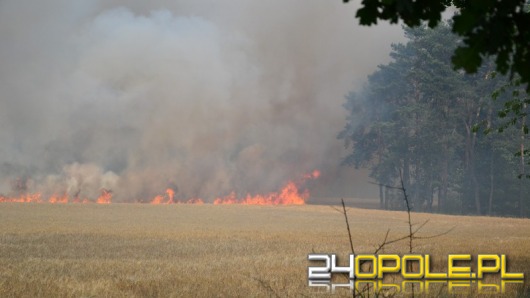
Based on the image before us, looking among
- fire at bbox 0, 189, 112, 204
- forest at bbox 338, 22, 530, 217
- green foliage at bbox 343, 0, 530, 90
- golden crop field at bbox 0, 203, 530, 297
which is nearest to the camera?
green foliage at bbox 343, 0, 530, 90

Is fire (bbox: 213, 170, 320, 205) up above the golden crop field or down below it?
above

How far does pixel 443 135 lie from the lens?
64125 mm

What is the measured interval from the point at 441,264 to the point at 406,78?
2184 inches

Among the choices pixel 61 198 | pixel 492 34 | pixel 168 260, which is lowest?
pixel 168 260

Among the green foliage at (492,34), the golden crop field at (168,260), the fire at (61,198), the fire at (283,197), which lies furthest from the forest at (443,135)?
the green foliage at (492,34)

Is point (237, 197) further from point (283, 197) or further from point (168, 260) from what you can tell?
point (168, 260)

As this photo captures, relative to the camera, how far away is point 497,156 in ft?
207

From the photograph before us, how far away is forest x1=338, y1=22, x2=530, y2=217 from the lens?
198 ft

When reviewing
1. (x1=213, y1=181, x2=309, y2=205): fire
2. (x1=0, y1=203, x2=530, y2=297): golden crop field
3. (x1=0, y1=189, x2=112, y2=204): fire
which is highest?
(x1=213, y1=181, x2=309, y2=205): fire

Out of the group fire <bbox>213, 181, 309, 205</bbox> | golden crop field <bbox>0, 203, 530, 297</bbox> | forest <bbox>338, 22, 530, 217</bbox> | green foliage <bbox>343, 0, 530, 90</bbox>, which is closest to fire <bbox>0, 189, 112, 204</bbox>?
fire <bbox>213, 181, 309, 205</bbox>

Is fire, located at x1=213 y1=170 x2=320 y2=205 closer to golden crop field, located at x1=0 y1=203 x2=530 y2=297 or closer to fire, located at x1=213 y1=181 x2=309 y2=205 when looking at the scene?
fire, located at x1=213 y1=181 x2=309 y2=205

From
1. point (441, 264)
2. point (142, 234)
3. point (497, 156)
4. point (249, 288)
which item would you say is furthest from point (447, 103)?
point (249, 288)

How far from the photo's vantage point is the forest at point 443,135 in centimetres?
6038

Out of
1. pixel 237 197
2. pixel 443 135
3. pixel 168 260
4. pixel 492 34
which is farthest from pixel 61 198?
pixel 492 34
